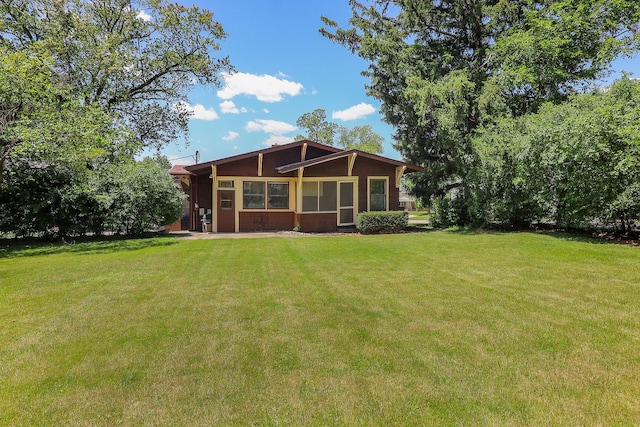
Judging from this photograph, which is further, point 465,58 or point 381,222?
point 465,58

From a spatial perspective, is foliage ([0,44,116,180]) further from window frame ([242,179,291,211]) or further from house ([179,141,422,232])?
window frame ([242,179,291,211])

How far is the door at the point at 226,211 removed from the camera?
14.7 metres

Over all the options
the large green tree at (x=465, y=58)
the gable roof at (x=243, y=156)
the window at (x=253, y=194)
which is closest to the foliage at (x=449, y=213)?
the large green tree at (x=465, y=58)

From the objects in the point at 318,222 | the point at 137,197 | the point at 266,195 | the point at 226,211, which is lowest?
the point at 318,222

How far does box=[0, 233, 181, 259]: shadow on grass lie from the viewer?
963cm

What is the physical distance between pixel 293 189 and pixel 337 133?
36748 millimetres

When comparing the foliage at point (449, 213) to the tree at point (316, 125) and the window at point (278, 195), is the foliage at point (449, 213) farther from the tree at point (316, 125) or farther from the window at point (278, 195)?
the tree at point (316, 125)

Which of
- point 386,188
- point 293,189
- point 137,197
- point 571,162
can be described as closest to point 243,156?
point 293,189

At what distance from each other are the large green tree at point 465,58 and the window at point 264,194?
7.47m

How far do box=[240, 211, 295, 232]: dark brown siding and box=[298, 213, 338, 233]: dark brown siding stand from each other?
81 cm

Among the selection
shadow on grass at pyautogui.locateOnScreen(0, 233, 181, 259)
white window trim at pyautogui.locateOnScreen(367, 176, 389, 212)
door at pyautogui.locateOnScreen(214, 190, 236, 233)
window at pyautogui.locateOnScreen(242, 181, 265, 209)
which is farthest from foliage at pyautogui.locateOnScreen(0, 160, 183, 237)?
white window trim at pyautogui.locateOnScreen(367, 176, 389, 212)

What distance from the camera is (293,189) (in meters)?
15.4

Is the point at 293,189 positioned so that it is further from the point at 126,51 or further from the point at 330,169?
the point at 126,51

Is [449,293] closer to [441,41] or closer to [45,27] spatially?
[441,41]
